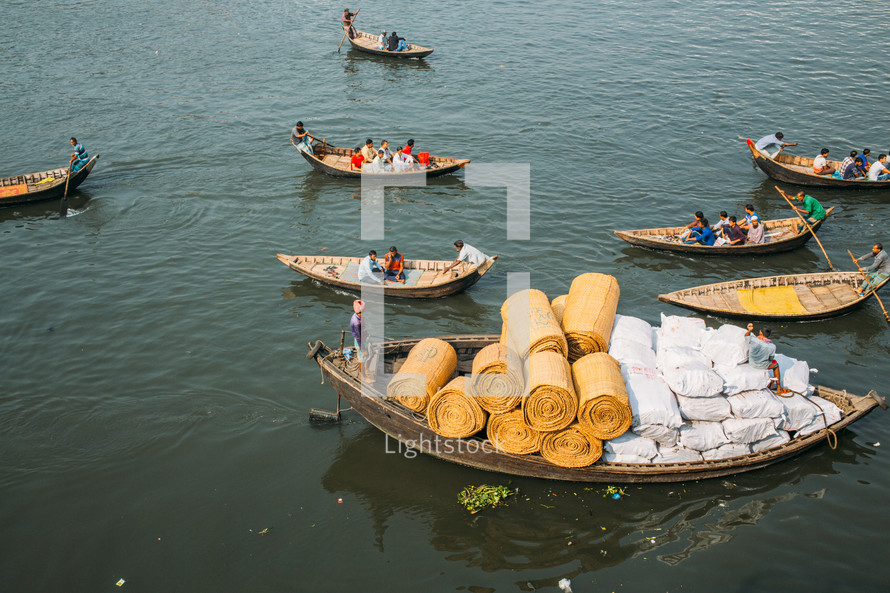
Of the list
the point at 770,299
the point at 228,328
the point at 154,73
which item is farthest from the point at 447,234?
the point at 154,73

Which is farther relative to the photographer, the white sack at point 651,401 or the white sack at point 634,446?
the white sack at point 634,446

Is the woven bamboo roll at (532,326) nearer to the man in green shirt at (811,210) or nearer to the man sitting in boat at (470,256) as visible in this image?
the man sitting in boat at (470,256)

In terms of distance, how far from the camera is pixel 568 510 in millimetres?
10016

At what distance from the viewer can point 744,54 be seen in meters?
33.1

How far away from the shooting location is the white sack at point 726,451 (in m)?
10.0

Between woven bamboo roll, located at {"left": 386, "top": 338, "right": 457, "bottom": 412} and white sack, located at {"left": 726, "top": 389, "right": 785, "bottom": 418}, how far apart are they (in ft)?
16.2

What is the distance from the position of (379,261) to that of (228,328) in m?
4.24

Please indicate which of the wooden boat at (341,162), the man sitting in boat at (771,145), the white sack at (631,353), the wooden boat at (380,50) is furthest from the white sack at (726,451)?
the wooden boat at (380,50)

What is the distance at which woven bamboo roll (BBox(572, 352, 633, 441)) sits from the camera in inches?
371

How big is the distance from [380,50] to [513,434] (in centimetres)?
2813

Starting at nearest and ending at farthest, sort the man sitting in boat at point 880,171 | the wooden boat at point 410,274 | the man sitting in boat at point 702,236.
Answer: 1. the wooden boat at point 410,274
2. the man sitting in boat at point 702,236
3. the man sitting in boat at point 880,171

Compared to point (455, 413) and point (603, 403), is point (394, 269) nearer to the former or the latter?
point (455, 413)

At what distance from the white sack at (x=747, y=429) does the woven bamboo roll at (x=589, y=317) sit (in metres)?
2.40

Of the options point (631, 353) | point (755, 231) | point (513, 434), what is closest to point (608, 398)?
point (631, 353)
